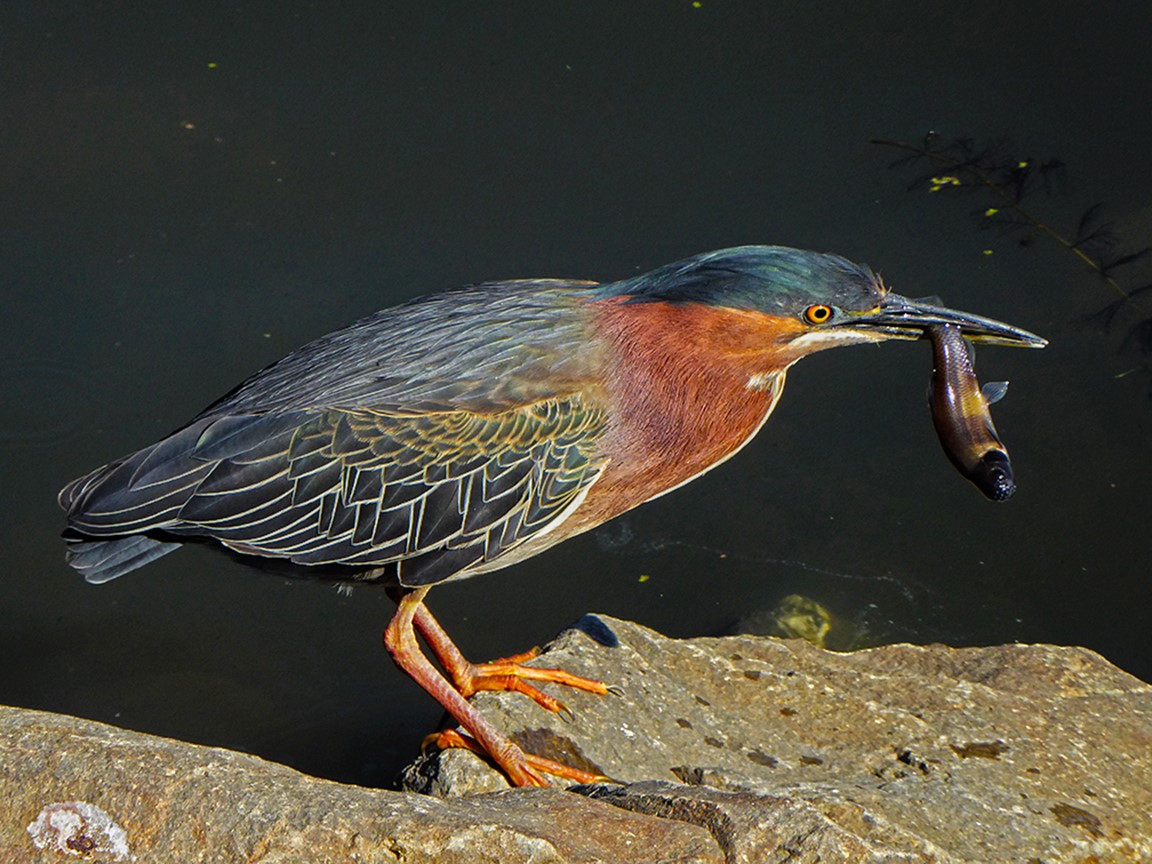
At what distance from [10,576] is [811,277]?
14.2 ft

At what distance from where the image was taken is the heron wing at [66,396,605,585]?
4.11 metres

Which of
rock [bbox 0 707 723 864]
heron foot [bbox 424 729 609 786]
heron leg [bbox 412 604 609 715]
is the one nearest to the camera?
rock [bbox 0 707 723 864]

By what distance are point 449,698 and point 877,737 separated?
1367mm

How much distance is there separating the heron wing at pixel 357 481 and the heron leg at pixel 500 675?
495mm

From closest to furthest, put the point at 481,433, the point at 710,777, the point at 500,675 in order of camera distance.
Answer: the point at 710,777 → the point at 481,433 → the point at 500,675

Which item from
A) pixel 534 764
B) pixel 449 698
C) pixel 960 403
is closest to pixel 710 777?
pixel 534 764

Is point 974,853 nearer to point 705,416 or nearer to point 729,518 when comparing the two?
point 705,416

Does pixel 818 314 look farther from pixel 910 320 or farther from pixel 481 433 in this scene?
pixel 481 433

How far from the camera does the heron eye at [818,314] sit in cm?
402

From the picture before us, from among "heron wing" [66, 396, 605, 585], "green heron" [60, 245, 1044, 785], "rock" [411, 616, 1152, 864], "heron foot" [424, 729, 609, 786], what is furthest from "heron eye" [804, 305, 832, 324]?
"heron foot" [424, 729, 609, 786]

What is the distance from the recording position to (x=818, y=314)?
4.04m

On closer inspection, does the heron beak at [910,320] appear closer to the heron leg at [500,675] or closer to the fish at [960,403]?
the fish at [960,403]

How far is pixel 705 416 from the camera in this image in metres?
4.28

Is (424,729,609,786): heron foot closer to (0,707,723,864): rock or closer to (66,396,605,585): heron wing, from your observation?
(66,396,605,585): heron wing
